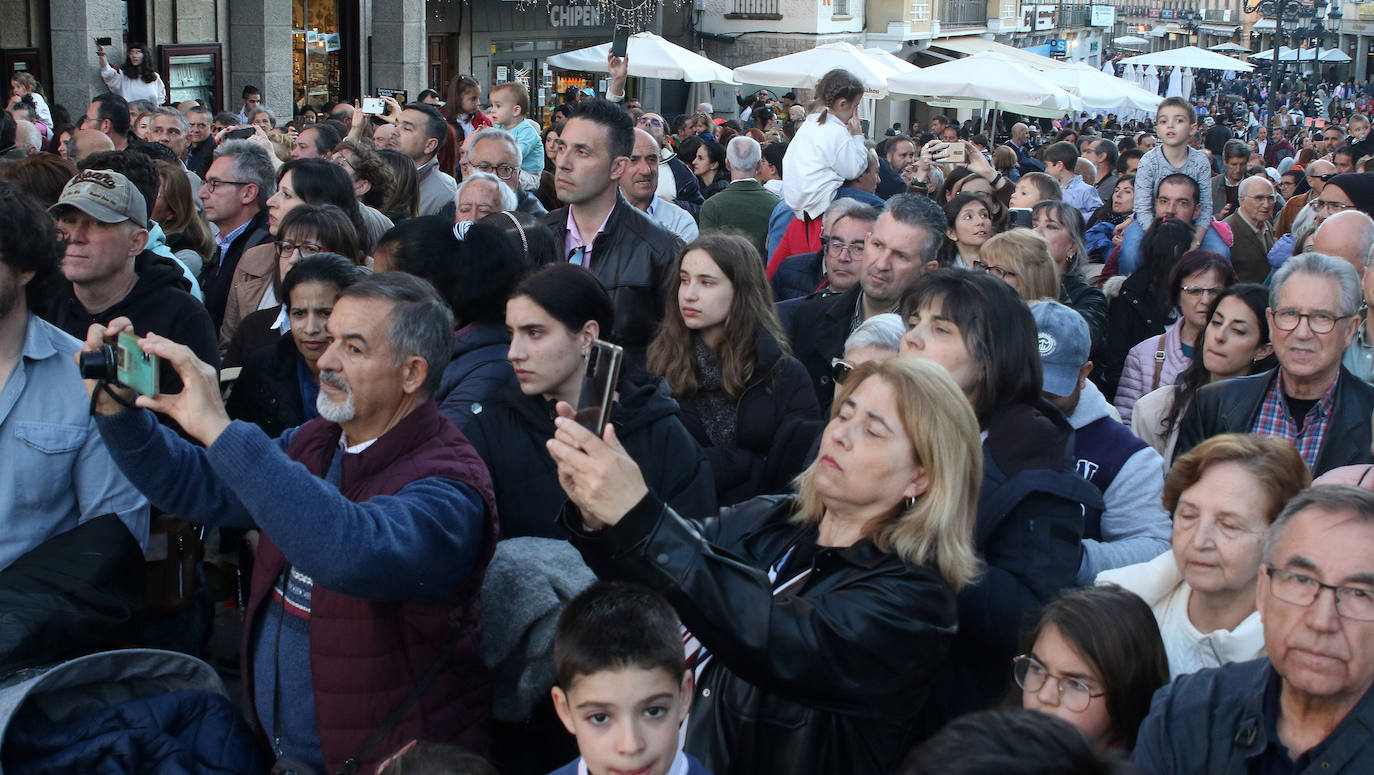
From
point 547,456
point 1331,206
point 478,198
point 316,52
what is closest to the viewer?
point 547,456

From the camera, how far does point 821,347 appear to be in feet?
17.7

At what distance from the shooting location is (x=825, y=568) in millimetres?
2791

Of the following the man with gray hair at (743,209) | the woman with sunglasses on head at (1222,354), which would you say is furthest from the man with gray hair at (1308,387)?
the man with gray hair at (743,209)

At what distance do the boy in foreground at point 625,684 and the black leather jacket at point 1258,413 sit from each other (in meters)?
2.29

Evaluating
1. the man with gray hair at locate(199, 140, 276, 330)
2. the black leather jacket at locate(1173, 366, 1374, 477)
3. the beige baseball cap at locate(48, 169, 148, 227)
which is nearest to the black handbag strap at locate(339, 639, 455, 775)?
the beige baseball cap at locate(48, 169, 148, 227)

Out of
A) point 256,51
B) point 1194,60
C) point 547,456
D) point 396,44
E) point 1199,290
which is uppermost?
point 1194,60

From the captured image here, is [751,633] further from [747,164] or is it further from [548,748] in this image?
[747,164]

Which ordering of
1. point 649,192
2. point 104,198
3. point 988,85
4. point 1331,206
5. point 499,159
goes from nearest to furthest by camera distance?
point 104,198 < point 499,159 < point 649,192 < point 1331,206 < point 988,85

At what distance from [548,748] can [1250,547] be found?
1.70m

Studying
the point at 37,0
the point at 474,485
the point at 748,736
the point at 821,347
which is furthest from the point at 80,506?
the point at 37,0

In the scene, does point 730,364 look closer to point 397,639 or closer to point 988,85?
point 397,639

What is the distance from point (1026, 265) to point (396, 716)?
331cm

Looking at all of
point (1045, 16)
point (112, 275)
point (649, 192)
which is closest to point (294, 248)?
point (112, 275)

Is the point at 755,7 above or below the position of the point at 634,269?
above
